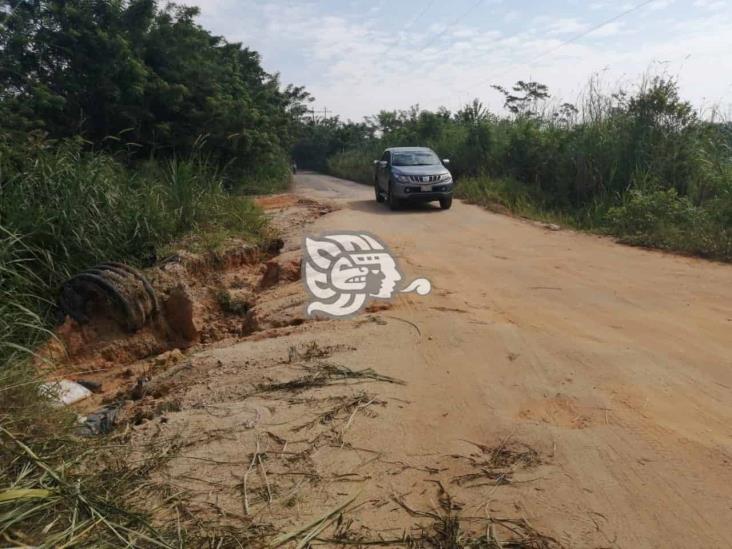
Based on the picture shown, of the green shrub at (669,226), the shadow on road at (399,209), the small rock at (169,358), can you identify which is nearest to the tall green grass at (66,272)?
the small rock at (169,358)

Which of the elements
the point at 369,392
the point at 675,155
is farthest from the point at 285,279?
the point at 675,155

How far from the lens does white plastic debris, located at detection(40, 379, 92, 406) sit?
4471 millimetres

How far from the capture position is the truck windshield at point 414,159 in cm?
1488

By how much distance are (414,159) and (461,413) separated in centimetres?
1198

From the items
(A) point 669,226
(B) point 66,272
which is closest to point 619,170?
(A) point 669,226

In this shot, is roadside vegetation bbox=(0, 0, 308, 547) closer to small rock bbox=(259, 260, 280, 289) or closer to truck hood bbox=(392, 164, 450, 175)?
small rock bbox=(259, 260, 280, 289)

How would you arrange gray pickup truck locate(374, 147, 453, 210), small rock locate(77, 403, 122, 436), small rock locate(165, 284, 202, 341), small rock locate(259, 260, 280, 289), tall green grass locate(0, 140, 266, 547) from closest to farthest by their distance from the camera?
tall green grass locate(0, 140, 266, 547), small rock locate(77, 403, 122, 436), small rock locate(165, 284, 202, 341), small rock locate(259, 260, 280, 289), gray pickup truck locate(374, 147, 453, 210)

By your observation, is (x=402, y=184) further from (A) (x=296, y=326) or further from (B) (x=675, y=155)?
(A) (x=296, y=326)

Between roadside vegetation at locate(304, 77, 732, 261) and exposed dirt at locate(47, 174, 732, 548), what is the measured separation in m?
3.47

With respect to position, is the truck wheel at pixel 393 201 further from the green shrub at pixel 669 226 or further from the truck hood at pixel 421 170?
the green shrub at pixel 669 226

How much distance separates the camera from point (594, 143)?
14.5 meters

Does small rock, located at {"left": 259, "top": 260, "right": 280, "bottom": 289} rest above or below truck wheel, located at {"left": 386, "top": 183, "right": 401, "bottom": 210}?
below

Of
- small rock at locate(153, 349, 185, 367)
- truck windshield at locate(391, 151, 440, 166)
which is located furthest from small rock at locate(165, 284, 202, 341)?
truck windshield at locate(391, 151, 440, 166)

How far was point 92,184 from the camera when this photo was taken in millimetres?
8250
